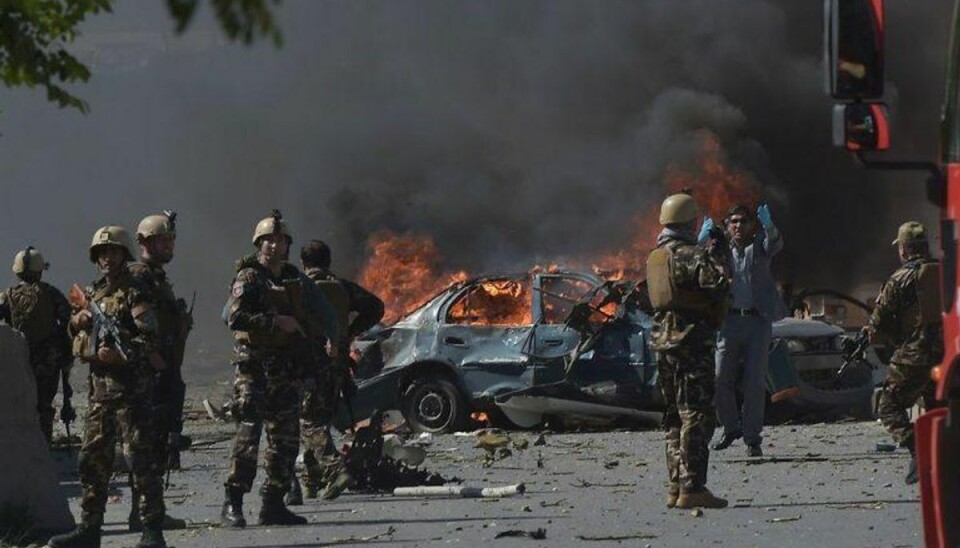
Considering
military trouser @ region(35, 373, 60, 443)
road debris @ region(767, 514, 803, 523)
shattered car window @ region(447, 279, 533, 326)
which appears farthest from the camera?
shattered car window @ region(447, 279, 533, 326)

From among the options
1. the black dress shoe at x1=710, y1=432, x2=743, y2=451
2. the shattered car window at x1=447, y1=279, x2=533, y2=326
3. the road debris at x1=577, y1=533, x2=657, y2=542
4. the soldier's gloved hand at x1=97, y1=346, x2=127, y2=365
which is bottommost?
the road debris at x1=577, y1=533, x2=657, y2=542

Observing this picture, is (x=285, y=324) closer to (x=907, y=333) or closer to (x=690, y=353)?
(x=690, y=353)

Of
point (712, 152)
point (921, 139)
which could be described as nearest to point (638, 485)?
point (712, 152)

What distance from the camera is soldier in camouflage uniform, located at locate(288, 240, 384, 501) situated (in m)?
13.4

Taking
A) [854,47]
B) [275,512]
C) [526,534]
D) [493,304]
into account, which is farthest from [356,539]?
[493,304]

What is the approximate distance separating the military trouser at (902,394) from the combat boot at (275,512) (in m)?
3.61

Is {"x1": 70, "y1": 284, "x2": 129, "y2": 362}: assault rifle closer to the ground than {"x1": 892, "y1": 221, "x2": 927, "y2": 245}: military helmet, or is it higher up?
closer to the ground

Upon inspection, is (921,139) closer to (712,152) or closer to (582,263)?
(712,152)

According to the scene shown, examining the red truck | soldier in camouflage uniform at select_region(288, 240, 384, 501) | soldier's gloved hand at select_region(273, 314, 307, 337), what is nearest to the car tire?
soldier in camouflage uniform at select_region(288, 240, 384, 501)

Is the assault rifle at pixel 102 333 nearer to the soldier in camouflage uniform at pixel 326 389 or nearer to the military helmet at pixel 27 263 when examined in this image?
the soldier in camouflage uniform at pixel 326 389

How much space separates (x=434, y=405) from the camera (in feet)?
A: 61.4

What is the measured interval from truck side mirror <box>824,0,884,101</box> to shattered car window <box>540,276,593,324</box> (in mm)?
12116

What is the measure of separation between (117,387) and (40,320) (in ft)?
18.7

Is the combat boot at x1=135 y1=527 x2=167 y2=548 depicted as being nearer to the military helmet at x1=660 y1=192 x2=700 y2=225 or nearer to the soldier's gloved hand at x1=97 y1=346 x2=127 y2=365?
the soldier's gloved hand at x1=97 y1=346 x2=127 y2=365
